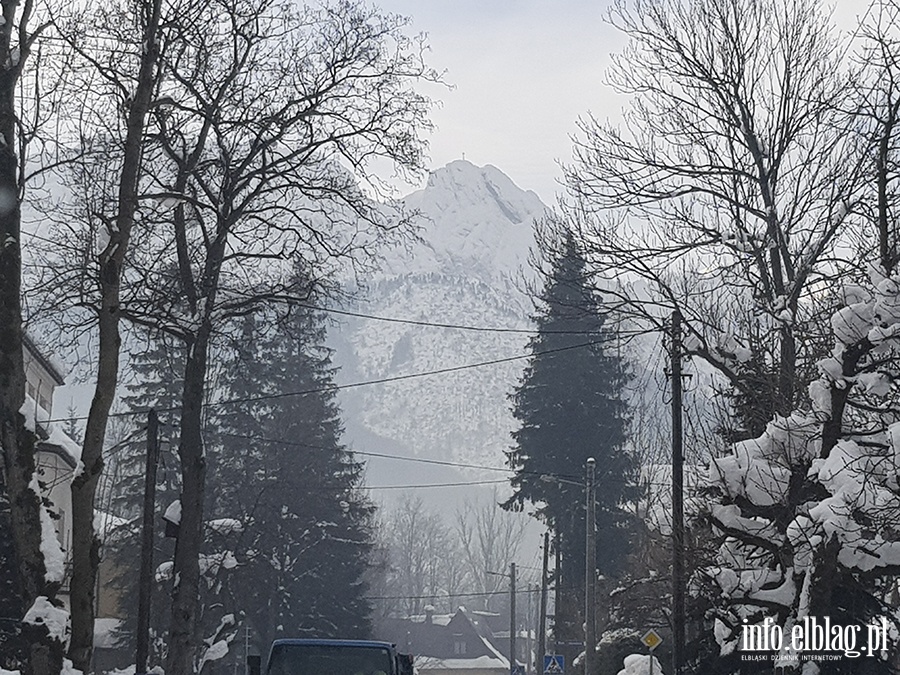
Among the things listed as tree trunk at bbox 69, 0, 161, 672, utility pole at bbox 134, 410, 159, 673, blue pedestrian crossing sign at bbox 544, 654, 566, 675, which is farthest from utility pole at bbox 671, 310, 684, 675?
blue pedestrian crossing sign at bbox 544, 654, 566, 675

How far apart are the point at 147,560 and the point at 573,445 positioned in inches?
1063

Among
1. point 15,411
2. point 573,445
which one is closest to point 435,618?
point 573,445

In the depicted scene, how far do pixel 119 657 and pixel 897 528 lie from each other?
44587mm

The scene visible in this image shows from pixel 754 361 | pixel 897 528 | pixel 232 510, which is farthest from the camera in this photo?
pixel 232 510

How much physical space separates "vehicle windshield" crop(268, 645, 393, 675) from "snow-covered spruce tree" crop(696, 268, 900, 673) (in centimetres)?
447

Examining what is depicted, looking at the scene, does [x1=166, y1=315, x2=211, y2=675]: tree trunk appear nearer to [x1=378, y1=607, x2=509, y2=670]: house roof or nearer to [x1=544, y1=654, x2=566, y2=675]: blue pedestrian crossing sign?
[x1=544, y1=654, x2=566, y2=675]: blue pedestrian crossing sign

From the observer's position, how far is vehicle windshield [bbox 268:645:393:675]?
43.5 ft

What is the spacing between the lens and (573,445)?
49188mm

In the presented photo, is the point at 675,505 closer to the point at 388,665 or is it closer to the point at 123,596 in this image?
the point at 388,665

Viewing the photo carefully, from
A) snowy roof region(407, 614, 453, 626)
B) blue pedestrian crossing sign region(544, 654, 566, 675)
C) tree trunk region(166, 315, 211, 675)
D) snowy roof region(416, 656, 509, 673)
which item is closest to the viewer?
tree trunk region(166, 315, 211, 675)

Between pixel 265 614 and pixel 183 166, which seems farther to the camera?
pixel 265 614

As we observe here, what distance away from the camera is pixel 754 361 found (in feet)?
56.7

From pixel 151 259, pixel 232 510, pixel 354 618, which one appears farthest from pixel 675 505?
pixel 354 618

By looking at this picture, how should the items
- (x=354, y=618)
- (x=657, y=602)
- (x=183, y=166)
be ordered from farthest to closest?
(x=354, y=618) → (x=657, y=602) → (x=183, y=166)
